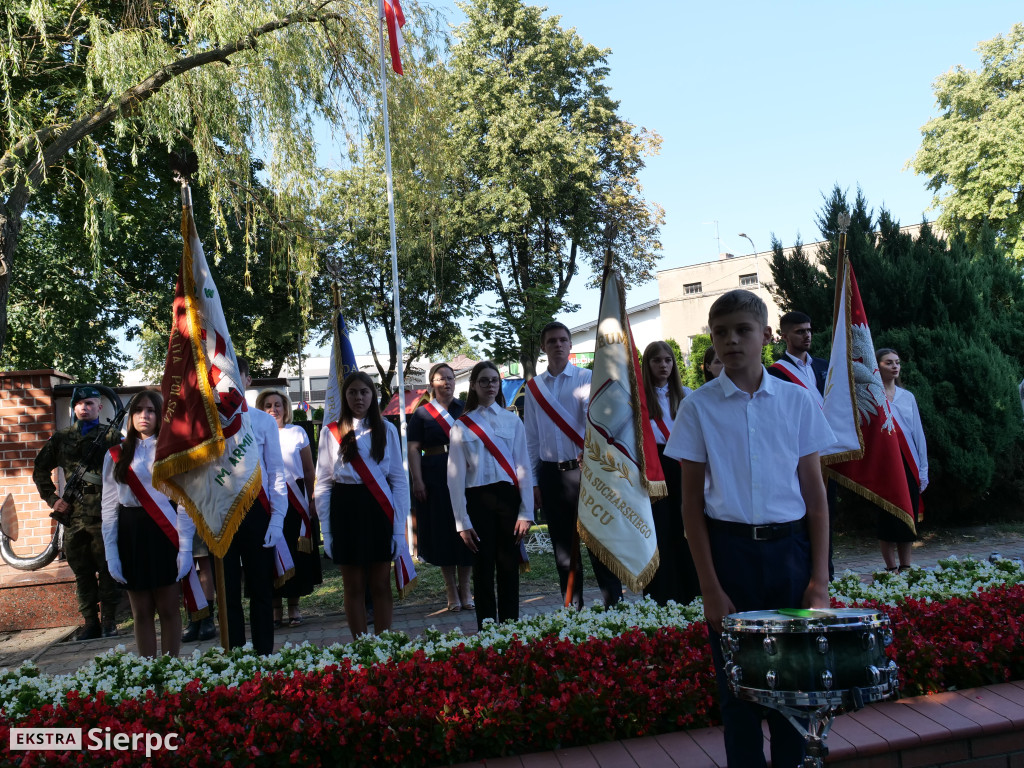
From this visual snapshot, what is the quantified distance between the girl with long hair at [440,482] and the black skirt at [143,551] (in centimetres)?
194

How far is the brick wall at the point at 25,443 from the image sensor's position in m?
8.24

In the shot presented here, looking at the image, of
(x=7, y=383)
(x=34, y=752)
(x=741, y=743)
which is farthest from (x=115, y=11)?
(x=741, y=743)

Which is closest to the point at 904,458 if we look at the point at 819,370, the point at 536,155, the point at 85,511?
the point at 819,370

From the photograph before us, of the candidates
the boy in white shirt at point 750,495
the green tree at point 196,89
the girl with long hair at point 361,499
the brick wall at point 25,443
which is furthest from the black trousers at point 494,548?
the green tree at point 196,89

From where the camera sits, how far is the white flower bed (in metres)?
3.86

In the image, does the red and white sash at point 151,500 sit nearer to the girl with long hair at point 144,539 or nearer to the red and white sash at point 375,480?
the girl with long hair at point 144,539

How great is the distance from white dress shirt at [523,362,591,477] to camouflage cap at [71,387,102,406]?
4131mm

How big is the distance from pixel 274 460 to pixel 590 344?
51796 mm

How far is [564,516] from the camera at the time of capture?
19.5 ft

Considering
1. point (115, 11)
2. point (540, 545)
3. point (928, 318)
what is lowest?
point (540, 545)

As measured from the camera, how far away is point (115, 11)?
12438mm

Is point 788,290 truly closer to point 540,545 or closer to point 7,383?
point 540,545

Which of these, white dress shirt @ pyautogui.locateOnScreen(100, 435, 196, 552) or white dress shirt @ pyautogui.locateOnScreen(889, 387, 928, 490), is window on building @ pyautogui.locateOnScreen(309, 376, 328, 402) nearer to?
white dress shirt @ pyautogui.locateOnScreen(889, 387, 928, 490)

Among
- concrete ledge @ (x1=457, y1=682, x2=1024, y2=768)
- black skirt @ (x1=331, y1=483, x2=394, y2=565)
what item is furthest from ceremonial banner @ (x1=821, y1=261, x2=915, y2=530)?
black skirt @ (x1=331, y1=483, x2=394, y2=565)
